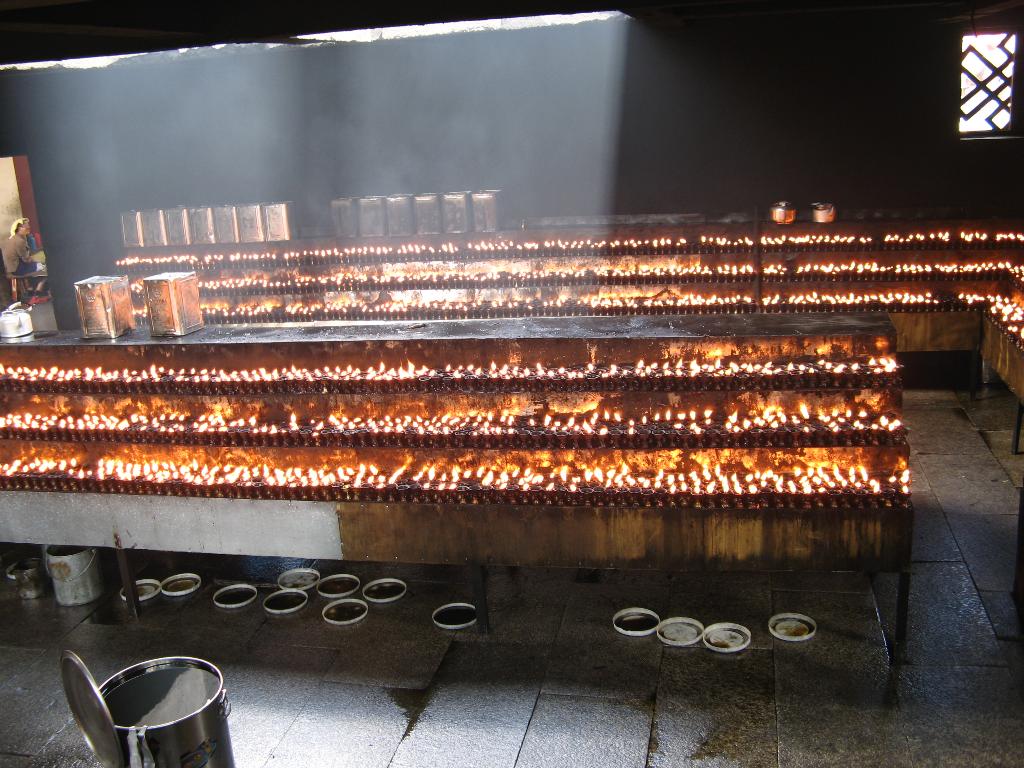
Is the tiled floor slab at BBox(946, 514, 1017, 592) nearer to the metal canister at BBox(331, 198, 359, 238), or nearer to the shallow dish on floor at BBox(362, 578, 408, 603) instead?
the shallow dish on floor at BBox(362, 578, 408, 603)

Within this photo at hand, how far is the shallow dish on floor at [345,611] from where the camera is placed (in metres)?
6.61

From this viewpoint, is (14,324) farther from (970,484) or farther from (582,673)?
(970,484)

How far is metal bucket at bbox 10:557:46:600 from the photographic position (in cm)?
724

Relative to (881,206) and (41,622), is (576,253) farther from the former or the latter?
(41,622)

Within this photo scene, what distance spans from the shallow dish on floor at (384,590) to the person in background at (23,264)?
1238 cm

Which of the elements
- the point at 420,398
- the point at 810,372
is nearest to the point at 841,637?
the point at 810,372

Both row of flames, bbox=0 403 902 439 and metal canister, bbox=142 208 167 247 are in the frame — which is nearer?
row of flames, bbox=0 403 902 439

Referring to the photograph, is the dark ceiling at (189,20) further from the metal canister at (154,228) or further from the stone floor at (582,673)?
the metal canister at (154,228)

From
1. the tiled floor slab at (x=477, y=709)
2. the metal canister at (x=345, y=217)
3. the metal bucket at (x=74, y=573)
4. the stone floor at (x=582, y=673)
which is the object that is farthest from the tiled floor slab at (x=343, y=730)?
the metal canister at (x=345, y=217)

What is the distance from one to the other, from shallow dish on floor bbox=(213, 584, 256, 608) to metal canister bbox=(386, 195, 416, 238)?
5640 mm

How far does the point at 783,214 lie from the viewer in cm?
1098

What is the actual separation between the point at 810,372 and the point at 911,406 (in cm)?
558

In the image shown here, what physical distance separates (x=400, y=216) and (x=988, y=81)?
721 centimetres

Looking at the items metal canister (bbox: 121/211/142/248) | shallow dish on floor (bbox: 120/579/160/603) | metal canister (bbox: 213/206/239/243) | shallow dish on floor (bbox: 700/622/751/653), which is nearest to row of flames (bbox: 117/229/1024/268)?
metal canister (bbox: 213/206/239/243)
